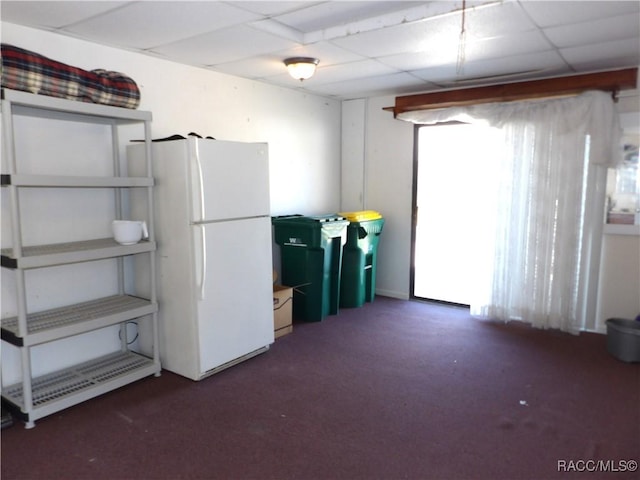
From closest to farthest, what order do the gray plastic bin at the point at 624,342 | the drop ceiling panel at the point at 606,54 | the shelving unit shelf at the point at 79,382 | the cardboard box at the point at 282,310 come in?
1. the shelving unit shelf at the point at 79,382
2. the drop ceiling panel at the point at 606,54
3. the gray plastic bin at the point at 624,342
4. the cardboard box at the point at 282,310

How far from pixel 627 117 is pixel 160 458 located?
4.37 m

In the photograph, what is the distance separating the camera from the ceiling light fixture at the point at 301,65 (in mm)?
3600

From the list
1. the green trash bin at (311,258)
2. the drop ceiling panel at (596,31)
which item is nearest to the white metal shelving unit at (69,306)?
Answer: the green trash bin at (311,258)

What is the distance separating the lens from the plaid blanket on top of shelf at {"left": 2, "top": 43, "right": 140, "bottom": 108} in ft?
8.09

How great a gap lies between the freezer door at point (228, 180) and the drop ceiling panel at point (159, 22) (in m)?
0.70

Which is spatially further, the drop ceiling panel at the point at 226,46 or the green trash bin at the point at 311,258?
the green trash bin at the point at 311,258

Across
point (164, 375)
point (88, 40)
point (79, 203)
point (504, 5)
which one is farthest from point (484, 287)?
point (88, 40)

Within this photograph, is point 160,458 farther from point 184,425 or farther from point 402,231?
point 402,231

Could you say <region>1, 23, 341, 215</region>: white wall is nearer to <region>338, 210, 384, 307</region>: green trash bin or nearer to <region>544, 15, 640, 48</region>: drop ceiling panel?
<region>338, 210, 384, 307</region>: green trash bin

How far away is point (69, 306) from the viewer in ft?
10.3

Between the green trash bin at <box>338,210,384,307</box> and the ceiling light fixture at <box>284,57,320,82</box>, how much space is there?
1714 millimetres

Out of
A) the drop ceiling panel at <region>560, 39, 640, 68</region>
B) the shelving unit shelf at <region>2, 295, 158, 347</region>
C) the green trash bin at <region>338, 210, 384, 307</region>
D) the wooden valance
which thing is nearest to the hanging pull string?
the wooden valance

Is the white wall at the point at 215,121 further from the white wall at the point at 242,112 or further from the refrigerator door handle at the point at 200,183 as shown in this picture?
the refrigerator door handle at the point at 200,183

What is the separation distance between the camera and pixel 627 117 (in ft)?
12.9
